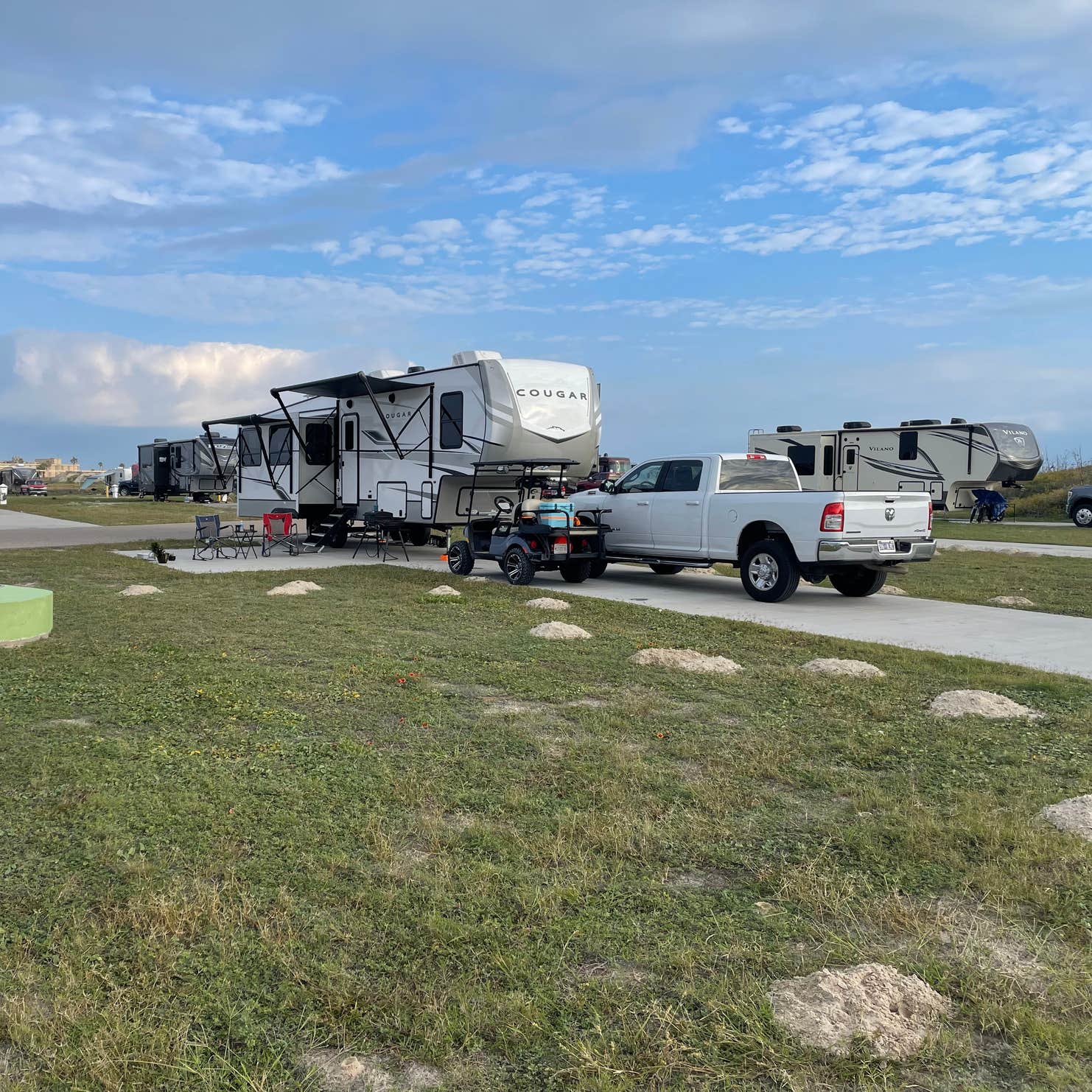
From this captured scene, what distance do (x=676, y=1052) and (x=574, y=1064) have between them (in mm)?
273

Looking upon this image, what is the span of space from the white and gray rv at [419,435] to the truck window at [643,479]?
6.55 ft

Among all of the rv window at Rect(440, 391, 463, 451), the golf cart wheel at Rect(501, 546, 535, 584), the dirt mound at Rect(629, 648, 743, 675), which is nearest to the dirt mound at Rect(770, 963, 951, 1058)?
the dirt mound at Rect(629, 648, 743, 675)

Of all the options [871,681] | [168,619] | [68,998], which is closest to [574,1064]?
[68,998]

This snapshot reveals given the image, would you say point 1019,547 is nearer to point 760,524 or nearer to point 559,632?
point 760,524

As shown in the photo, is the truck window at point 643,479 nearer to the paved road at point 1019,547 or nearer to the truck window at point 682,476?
the truck window at point 682,476

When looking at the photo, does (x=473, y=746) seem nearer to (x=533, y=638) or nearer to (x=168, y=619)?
(x=533, y=638)

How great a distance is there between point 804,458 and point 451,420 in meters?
18.2

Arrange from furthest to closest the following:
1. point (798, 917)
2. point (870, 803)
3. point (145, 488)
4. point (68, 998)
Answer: point (145, 488) < point (870, 803) < point (798, 917) < point (68, 998)

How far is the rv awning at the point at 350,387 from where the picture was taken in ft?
55.3

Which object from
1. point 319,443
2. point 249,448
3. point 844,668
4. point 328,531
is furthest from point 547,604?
point 249,448

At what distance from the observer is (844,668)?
7.48m

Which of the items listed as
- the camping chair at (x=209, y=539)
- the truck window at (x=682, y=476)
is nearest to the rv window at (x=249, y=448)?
the camping chair at (x=209, y=539)

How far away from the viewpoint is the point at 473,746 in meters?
5.39

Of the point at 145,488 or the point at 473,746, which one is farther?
the point at 145,488
